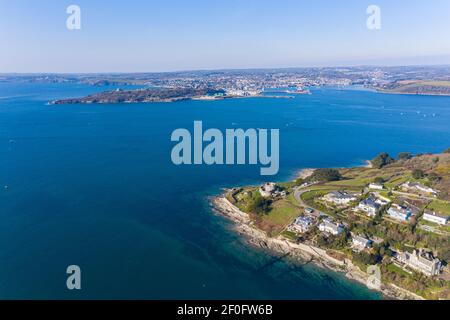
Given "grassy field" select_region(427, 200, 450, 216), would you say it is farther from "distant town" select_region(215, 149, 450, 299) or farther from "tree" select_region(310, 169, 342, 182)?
"tree" select_region(310, 169, 342, 182)

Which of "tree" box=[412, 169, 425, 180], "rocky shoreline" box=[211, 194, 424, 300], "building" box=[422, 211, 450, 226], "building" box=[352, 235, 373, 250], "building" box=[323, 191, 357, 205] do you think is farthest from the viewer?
"tree" box=[412, 169, 425, 180]

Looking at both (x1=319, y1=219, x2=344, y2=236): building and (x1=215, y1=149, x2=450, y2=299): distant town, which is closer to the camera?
(x1=215, y1=149, x2=450, y2=299): distant town

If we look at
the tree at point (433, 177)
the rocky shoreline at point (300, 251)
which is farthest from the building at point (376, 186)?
the rocky shoreline at point (300, 251)

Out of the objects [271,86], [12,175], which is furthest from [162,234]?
[271,86]

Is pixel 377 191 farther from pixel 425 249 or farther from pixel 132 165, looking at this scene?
pixel 132 165

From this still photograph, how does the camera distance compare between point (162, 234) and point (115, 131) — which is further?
point (115, 131)

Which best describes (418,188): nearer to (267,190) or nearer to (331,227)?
(331,227)

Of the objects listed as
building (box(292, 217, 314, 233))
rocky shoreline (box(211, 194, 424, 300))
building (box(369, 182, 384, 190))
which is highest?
building (box(369, 182, 384, 190))

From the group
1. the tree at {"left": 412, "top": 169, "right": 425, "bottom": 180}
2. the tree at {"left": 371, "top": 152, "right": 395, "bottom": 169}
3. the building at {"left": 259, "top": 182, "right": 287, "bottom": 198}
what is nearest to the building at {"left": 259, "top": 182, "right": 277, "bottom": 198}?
the building at {"left": 259, "top": 182, "right": 287, "bottom": 198}
